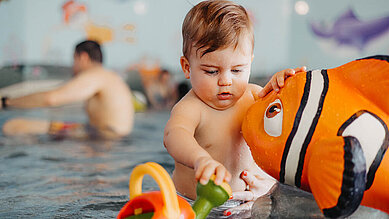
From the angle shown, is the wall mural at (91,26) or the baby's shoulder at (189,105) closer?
the baby's shoulder at (189,105)

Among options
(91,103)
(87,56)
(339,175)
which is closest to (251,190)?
(339,175)

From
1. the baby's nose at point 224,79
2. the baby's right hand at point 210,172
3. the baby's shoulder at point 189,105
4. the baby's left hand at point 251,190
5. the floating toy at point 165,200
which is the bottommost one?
the baby's left hand at point 251,190

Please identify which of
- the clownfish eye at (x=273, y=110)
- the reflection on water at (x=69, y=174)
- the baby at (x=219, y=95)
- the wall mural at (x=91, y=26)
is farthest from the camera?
the wall mural at (x=91, y=26)

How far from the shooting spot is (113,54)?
600cm

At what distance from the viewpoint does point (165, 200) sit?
861 mm

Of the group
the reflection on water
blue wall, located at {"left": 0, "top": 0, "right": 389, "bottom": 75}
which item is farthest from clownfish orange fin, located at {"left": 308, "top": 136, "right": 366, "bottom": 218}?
blue wall, located at {"left": 0, "top": 0, "right": 389, "bottom": 75}

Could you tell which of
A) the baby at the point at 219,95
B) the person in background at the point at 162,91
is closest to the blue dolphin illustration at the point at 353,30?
the person in background at the point at 162,91

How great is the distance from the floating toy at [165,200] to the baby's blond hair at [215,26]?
401 mm

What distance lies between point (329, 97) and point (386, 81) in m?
0.11

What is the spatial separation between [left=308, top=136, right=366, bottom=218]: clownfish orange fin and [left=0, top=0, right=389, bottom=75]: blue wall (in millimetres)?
4695

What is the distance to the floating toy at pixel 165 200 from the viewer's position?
0.86 meters

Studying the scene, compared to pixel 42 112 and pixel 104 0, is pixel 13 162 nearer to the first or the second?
pixel 42 112

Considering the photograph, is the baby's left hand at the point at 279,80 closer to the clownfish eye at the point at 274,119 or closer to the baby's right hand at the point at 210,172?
the clownfish eye at the point at 274,119

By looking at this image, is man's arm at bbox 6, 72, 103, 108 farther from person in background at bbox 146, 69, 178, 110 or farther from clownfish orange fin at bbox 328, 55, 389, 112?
person in background at bbox 146, 69, 178, 110
